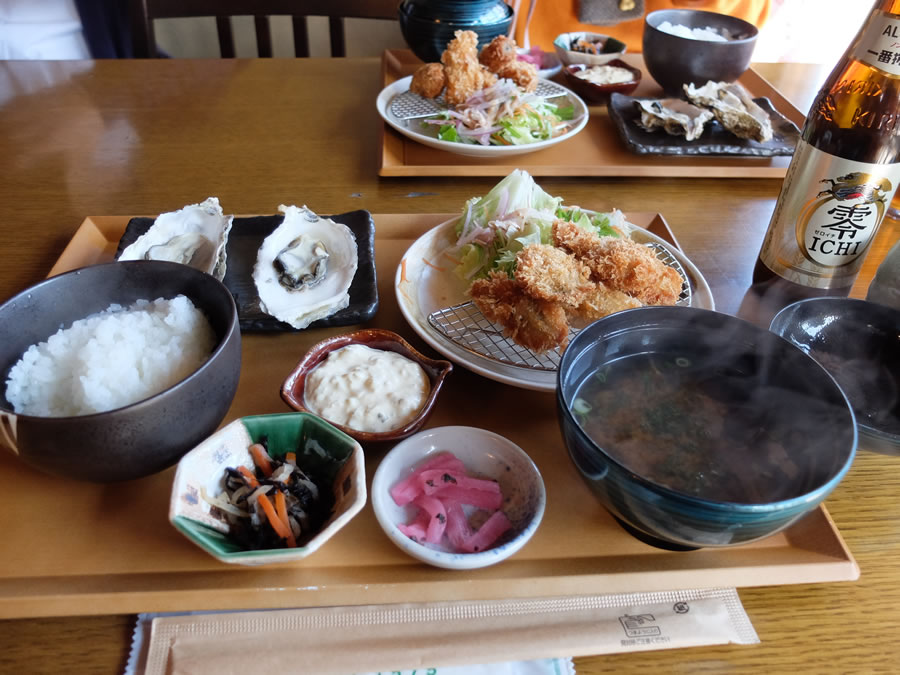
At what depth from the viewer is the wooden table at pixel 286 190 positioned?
0.83 m

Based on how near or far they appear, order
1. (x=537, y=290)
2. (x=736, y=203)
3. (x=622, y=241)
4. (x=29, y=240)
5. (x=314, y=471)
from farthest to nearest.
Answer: (x=736, y=203), (x=29, y=240), (x=622, y=241), (x=537, y=290), (x=314, y=471)

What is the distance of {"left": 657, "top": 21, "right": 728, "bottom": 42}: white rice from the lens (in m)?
2.33

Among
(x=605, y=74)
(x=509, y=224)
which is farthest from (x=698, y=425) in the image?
(x=605, y=74)

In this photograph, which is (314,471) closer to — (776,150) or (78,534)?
(78,534)

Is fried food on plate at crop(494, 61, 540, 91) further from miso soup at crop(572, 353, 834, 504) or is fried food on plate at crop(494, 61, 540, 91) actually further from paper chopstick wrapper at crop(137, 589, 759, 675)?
paper chopstick wrapper at crop(137, 589, 759, 675)

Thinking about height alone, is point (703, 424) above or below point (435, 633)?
above

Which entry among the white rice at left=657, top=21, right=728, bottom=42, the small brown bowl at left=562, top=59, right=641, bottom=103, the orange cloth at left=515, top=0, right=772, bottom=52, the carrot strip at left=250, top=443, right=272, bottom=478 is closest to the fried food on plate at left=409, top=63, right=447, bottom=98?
the small brown bowl at left=562, top=59, right=641, bottom=103

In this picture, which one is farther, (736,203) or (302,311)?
(736,203)

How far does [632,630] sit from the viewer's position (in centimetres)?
84

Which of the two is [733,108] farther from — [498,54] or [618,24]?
[618,24]

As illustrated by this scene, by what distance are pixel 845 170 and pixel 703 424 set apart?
0.66m

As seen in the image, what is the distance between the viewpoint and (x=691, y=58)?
6.96 feet

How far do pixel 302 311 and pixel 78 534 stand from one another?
561 millimetres

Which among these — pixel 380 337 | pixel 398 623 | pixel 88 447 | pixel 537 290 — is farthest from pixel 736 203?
pixel 88 447
